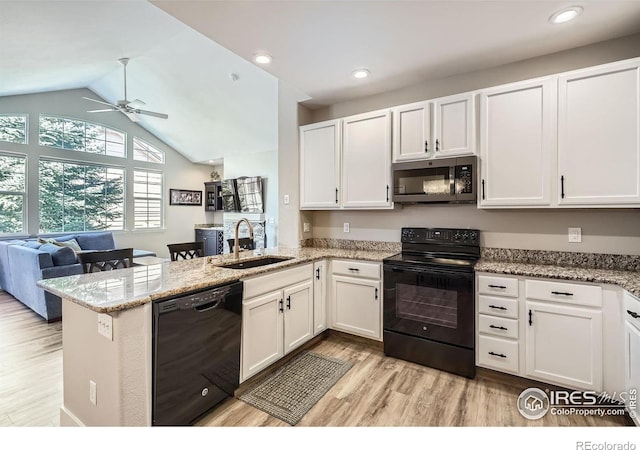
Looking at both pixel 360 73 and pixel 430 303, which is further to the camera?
pixel 360 73

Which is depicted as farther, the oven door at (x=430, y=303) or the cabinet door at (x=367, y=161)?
the cabinet door at (x=367, y=161)

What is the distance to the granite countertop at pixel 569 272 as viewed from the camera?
200 centimetres

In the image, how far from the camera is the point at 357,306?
3033 mm

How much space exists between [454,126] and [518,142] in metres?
0.52

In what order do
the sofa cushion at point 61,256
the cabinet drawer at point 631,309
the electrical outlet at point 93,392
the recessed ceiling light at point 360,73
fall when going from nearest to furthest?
the electrical outlet at point 93,392, the cabinet drawer at point 631,309, the recessed ceiling light at point 360,73, the sofa cushion at point 61,256

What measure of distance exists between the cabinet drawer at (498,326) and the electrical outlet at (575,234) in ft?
2.90

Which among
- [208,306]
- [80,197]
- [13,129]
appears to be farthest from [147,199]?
[208,306]

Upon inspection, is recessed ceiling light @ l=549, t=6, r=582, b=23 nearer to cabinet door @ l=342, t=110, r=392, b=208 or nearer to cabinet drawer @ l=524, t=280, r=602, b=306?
cabinet door @ l=342, t=110, r=392, b=208

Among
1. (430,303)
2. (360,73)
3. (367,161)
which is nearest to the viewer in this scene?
(430,303)

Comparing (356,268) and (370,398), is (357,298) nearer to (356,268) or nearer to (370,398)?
(356,268)

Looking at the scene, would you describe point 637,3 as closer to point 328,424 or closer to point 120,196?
point 328,424

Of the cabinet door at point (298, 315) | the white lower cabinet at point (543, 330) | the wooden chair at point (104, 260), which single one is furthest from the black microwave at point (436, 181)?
the wooden chair at point (104, 260)

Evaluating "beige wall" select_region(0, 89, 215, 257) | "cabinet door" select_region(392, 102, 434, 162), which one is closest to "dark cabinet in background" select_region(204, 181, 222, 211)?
"beige wall" select_region(0, 89, 215, 257)

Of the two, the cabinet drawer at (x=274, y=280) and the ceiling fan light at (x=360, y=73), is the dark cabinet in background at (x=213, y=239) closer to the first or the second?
the cabinet drawer at (x=274, y=280)
